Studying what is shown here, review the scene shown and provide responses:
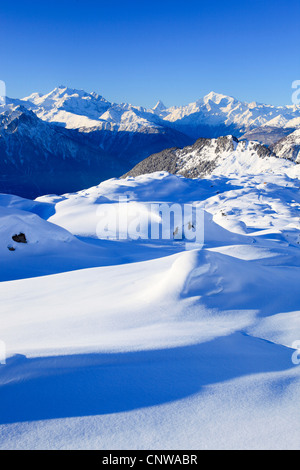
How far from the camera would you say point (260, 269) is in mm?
5895

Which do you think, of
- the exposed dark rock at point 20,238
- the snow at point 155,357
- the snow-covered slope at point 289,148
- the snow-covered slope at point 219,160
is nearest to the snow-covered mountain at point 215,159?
the snow-covered slope at point 219,160

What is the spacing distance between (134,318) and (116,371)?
1.59 meters

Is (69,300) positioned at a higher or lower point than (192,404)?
lower

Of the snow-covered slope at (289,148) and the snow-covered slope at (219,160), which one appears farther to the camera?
the snow-covered slope at (289,148)

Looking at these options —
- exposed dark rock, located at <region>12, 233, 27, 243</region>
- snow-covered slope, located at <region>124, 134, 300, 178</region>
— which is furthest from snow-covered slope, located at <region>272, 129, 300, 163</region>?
exposed dark rock, located at <region>12, 233, 27, 243</region>

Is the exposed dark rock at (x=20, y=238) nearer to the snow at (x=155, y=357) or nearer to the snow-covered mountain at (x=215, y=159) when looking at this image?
the snow at (x=155, y=357)

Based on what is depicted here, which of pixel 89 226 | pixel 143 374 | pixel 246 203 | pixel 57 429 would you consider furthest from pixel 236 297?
pixel 246 203

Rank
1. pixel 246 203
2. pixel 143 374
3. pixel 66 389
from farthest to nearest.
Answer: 1. pixel 246 203
2. pixel 143 374
3. pixel 66 389

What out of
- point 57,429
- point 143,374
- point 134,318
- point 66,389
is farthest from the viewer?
point 134,318

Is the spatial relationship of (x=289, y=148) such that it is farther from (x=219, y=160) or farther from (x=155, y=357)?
(x=155, y=357)

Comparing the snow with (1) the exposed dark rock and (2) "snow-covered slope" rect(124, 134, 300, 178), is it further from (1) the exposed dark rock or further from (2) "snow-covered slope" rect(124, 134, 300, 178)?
(2) "snow-covered slope" rect(124, 134, 300, 178)

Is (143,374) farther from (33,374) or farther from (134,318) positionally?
(134,318)

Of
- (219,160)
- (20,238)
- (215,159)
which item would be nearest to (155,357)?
(20,238)

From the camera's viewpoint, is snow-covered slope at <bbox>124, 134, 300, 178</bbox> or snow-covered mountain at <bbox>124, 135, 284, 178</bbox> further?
snow-covered mountain at <bbox>124, 135, 284, 178</bbox>
